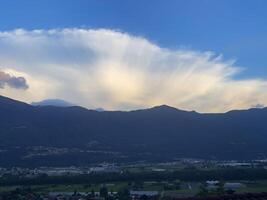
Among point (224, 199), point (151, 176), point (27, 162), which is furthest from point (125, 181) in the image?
point (224, 199)

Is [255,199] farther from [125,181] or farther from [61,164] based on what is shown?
[61,164]

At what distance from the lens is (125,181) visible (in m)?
123

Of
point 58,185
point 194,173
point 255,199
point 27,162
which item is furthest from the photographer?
point 27,162

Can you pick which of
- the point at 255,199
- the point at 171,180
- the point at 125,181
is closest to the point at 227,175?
the point at 171,180

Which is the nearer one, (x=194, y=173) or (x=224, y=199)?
(x=224, y=199)

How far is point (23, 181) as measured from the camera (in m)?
120

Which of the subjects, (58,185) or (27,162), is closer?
(58,185)

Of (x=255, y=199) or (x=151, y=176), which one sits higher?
(x=151, y=176)

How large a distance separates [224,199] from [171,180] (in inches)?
4387

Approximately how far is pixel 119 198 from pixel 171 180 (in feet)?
150

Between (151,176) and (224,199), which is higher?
(151,176)

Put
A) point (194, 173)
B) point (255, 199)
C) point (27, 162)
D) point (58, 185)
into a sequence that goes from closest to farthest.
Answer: point (255, 199) → point (58, 185) → point (194, 173) → point (27, 162)

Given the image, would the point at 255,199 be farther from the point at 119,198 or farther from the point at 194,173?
the point at 194,173

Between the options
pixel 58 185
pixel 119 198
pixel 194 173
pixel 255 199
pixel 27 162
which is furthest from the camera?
pixel 27 162
